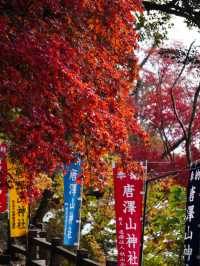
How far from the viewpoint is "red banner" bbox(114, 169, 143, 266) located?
886cm

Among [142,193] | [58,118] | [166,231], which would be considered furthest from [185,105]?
[58,118]

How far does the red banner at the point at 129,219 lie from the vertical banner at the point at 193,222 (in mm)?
1784

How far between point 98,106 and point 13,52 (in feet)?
5.06

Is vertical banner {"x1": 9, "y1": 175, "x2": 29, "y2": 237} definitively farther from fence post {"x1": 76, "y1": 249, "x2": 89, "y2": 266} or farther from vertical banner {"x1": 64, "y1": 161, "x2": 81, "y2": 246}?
fence post {"x1": 76, "y1": 249, "x2": 89, "y2": 266}

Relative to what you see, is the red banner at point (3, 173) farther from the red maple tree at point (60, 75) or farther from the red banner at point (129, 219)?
the red banner at point (129, 219)

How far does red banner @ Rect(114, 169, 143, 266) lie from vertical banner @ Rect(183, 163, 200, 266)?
1.78 metres

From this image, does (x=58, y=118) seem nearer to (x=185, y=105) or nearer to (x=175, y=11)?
(x=175, y=11)

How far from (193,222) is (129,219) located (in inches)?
82.8

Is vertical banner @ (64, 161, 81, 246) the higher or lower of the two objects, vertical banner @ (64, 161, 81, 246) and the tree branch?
the lower

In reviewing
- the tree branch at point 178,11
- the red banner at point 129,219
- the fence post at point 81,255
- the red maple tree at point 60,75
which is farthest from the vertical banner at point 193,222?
the tree branch at point 178,11

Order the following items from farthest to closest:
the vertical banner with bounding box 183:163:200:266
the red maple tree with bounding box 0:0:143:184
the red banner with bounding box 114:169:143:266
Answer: the red banner with bounding box 114:169:143:266 → the red maple tree with bounding box 0:0:143:184 → the vertical banner with bounding box 183:163:200:266

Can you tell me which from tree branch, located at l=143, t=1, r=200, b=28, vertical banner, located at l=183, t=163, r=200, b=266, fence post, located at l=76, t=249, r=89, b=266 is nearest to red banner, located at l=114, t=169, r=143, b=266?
fence post, located at l=76, t=249, r=89, b=266

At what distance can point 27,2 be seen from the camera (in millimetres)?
7430

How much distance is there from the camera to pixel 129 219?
8.95 meters
